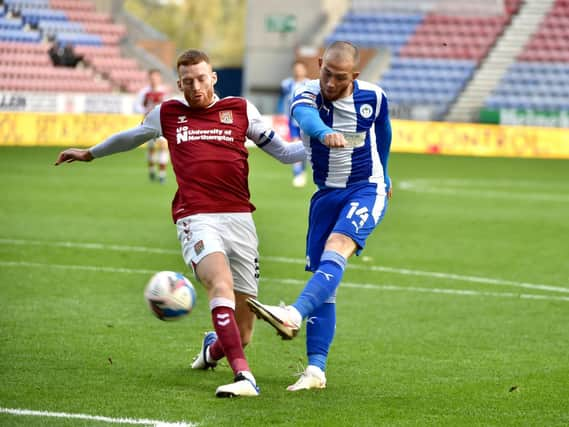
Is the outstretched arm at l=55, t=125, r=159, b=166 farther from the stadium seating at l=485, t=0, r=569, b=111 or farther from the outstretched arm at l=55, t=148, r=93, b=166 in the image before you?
the stadium seating at l=485, t=0, r=569, b=111

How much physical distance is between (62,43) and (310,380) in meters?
36.9

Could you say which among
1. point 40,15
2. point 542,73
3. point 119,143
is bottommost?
point 542,73

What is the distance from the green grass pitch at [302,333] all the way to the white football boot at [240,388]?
0.05 m

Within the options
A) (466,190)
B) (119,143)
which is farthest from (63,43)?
(119,143)

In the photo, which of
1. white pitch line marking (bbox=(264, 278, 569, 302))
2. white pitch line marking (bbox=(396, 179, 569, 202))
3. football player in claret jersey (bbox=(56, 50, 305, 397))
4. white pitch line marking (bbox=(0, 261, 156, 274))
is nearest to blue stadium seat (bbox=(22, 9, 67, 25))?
white pitch line marking (bbox=(396, 179, 569, 202))

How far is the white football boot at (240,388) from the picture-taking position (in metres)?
6.42

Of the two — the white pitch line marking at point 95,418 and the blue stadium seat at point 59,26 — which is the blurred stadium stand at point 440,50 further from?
the white pitch line marking at point 95,418

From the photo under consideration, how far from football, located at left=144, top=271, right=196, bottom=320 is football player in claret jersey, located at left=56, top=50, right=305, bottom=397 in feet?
0.46

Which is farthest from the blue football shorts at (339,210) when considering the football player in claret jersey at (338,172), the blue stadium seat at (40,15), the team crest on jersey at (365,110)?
the blue stadium seat at (40,15)

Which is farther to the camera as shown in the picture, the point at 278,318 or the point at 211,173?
the point at 211,173

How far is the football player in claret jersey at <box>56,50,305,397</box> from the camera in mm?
6859

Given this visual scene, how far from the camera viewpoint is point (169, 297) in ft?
22.5

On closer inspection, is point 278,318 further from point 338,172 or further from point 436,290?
point 436,290

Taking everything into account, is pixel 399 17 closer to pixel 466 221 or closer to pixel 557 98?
pixel 557 98
